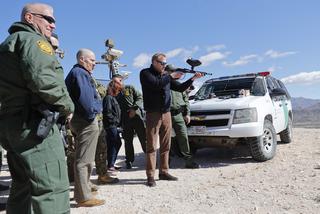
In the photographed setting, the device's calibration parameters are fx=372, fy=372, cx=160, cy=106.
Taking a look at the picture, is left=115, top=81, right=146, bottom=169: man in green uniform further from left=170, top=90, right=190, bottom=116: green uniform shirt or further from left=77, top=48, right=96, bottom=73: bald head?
left=77, top=48, right=96, bottom=73: bald head

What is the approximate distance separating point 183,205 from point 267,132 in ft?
11.3

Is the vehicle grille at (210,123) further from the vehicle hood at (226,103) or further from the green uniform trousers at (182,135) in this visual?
the green uniform trousers at (182,135)

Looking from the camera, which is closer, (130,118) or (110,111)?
(110,111)

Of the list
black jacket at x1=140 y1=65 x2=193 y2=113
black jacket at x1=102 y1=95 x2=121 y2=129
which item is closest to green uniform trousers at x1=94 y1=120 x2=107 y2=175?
black jacket at x1=140 y1=65 x2=193 y2=113

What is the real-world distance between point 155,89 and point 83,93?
1.45 metres

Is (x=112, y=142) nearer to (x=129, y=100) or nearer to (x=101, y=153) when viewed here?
(x=129, y=100)

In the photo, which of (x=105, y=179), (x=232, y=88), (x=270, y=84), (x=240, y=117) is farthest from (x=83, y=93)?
(x=270, y=84)

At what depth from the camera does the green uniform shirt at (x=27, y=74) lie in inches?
99.0

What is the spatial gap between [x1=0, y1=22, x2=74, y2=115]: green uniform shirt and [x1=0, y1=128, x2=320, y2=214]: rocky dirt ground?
6.90 ft

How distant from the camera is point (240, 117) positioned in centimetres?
694

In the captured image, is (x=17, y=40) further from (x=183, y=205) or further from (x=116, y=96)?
(x=116, y=96)

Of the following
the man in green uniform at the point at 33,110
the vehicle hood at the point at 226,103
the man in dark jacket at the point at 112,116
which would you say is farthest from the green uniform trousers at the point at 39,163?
the vehicle hood at the point at 226,103

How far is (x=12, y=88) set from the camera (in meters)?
2.62

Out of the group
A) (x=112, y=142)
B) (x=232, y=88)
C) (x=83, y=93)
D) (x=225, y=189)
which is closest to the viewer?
(x=83, y=93)
